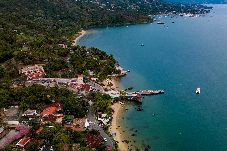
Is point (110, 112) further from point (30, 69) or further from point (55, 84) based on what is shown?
point (30, 69)

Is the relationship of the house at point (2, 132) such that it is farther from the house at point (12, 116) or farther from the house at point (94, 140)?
the house at point (94, 140)

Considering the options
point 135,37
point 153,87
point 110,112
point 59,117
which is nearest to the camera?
point 59,117

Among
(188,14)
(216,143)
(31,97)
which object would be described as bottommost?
(188,14)

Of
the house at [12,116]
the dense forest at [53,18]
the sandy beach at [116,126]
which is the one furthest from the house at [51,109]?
the dense forest at [53,18]

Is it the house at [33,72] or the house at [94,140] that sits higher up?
the house at [33,72]

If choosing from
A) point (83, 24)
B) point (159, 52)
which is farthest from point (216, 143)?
point (83, 24)

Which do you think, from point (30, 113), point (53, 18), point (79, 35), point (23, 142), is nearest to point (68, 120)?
point (30, 113)

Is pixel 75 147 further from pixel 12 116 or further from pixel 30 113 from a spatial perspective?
pixel 12 116
